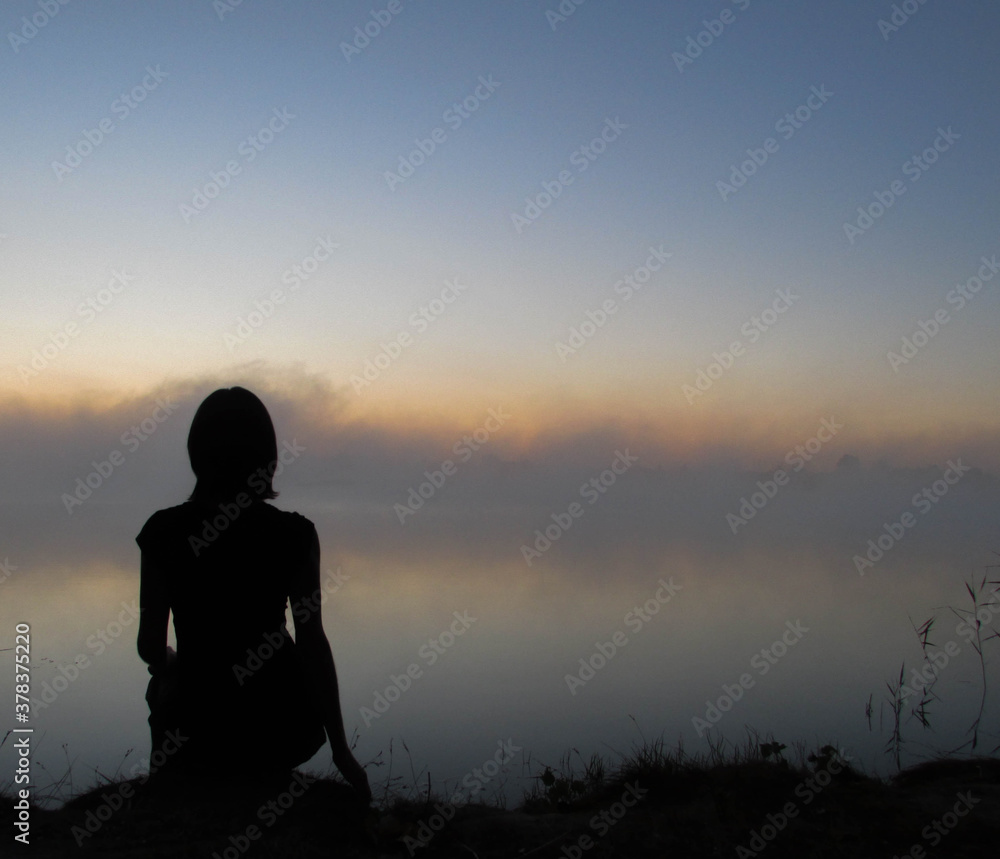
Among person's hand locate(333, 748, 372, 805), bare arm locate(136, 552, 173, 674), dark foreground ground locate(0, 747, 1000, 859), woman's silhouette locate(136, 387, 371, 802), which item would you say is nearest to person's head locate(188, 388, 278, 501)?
woman's silhouette locate(136, 387, 371, 802)

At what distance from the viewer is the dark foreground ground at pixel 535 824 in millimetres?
3137

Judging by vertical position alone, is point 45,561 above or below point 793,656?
above

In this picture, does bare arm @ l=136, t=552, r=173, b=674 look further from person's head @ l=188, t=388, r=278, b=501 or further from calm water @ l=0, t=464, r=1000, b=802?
calm water @ l=0, t=464, r=1000, b=802

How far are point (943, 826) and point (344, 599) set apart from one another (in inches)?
587

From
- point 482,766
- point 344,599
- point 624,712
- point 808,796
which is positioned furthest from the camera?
point 344,599

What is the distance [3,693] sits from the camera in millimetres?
8289

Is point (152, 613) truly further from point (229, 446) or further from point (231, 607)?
point (229, 446)

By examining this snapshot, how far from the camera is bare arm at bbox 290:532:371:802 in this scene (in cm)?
323

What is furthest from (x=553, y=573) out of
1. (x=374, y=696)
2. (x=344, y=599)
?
(x=374, y=696)

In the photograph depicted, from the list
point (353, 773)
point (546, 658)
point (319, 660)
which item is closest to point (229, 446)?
point (319, 660)

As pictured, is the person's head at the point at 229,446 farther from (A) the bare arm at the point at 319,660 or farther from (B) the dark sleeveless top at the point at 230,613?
(A) the bare arm at the point at 319,660

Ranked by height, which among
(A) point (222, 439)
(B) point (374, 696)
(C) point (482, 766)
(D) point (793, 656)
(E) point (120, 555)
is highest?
(E) point (120, 555)

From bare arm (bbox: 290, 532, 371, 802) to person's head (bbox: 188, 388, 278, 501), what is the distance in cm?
36

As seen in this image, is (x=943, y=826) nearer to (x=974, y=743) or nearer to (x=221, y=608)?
(x=221, y=608)
